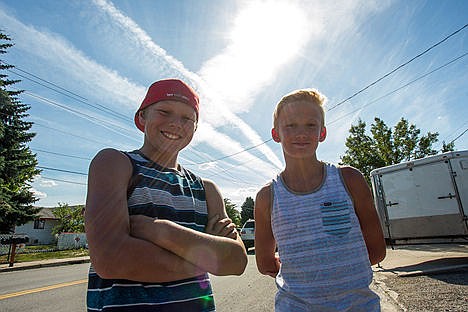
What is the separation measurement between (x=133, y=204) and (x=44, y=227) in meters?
55.3

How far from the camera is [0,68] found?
20.9 meters

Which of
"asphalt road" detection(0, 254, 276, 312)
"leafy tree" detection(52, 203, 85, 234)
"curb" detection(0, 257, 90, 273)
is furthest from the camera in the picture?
"leafy tree" detection(52, 203, 85, 234)

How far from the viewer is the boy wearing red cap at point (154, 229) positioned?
1065 millimetres

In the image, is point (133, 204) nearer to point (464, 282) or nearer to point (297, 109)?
point (297, 109)

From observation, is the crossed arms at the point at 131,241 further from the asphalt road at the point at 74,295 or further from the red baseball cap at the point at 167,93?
the asphalt road at the point at 74,295

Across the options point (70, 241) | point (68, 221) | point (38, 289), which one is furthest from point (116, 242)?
point (68, 221)

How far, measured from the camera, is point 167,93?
1503 millimetres

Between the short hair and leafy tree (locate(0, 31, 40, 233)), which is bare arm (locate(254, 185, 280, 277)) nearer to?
the short hair

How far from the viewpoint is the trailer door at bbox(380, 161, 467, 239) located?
732 centimetres

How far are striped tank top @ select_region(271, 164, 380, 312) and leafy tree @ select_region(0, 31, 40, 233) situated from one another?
23.1 meters

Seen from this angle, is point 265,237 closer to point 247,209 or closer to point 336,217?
point 336,217

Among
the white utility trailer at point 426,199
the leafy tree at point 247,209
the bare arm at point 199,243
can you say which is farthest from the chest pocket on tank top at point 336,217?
the leafy tree at point 247,209

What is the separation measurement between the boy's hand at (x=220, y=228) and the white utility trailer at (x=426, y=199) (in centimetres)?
829

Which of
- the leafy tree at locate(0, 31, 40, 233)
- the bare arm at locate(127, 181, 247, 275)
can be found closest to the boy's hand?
the bare arm at locate(127, 181, 247, 275)
